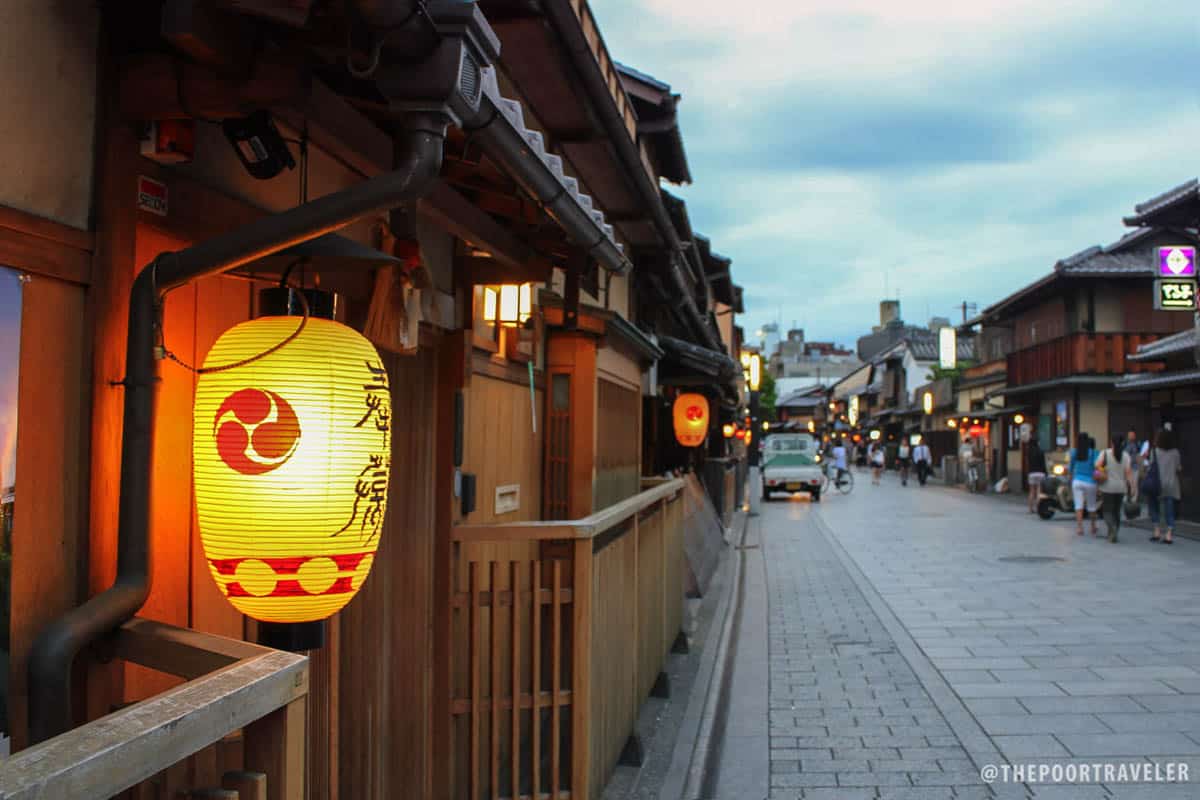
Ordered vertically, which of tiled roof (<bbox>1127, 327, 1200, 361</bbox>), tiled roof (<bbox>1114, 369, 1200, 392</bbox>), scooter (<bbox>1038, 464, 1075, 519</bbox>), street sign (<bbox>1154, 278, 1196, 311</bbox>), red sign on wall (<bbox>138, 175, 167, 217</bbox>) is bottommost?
scooter (<bbox>1038, 464, 1075, 519</bbox>)

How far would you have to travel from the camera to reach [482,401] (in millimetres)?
6574

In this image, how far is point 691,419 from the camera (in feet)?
64.7

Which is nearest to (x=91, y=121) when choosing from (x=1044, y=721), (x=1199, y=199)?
(x=1044, y=721)

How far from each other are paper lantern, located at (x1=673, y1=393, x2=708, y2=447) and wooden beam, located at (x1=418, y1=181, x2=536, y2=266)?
46.5 feet

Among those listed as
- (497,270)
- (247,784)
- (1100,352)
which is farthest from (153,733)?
(1100,352)

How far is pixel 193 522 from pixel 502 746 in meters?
2.77

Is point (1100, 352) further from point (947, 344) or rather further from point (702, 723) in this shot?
point (702, 723)

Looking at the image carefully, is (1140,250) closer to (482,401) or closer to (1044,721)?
(1044,721)

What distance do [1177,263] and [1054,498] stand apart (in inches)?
254

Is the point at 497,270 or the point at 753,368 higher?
the point at 753,368

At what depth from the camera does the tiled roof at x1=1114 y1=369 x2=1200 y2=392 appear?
22.0 meters

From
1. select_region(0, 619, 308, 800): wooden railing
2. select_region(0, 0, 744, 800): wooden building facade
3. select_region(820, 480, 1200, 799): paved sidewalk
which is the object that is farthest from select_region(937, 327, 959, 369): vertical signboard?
select_region(0, 619, 308, 800): wooden railing

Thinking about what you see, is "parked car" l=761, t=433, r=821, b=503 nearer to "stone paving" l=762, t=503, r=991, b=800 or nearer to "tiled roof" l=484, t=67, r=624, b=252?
"stone paving" l=762, t=503, r=991, b=800

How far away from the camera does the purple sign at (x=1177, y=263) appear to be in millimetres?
22844
